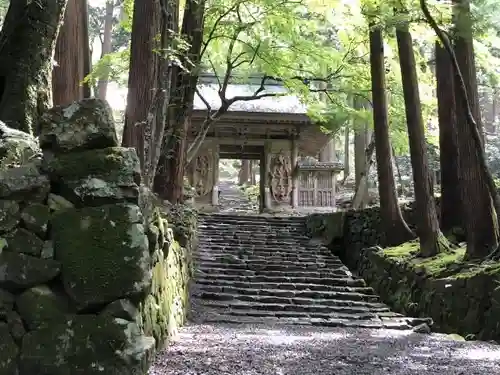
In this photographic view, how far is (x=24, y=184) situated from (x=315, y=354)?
3098 mm

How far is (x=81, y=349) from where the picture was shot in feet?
10.1

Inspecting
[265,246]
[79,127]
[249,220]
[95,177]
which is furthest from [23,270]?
[249,220]

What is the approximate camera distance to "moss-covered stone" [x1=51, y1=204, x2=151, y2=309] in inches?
124

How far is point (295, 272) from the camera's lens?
449 inches

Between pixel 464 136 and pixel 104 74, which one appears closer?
pixel 464 136

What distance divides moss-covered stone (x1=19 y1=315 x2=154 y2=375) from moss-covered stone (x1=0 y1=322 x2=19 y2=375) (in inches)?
1.8

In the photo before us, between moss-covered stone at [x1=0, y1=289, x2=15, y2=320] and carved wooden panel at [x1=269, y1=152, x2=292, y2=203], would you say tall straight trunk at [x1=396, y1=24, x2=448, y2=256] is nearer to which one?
moss-covered stone at [x1=0, y1=289, x2=15, y2=320]

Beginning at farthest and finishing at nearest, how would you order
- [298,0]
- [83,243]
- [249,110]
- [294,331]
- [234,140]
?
[234,140], [249,110], [298,0], [294,331], [83,243]

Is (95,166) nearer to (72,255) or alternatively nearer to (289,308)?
(72,255)

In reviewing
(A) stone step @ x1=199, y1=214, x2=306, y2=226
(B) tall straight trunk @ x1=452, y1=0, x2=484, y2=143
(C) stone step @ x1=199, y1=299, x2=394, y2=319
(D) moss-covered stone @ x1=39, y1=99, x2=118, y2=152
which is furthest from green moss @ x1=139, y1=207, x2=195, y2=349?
(A) stone step @ x1=199, y1=214, x2=306, y2=226

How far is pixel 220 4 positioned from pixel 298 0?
66.4 inches

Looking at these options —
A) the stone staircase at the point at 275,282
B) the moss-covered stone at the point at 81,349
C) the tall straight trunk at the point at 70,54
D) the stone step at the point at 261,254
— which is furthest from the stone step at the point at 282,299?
the moss-covered stone at the point at 81,349

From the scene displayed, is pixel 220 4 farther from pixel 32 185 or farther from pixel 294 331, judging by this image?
pixel 32 185

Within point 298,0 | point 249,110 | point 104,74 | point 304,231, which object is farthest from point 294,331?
point 249,110
